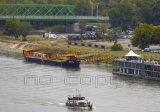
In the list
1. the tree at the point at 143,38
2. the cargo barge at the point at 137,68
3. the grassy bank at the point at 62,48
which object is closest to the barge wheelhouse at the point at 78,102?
the cargo barge at the point at 137,68

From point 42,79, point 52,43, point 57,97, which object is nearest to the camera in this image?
Result: point 57,97

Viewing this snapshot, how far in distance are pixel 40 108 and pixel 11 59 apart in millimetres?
61282

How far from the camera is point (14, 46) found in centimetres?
16562

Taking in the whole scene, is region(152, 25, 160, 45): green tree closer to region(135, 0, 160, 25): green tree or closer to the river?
the river

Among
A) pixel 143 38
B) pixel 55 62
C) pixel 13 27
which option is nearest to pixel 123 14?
pixel 13 27

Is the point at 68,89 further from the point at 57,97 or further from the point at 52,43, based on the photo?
the point at 52,43

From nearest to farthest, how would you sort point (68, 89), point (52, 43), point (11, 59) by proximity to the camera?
1. point (68, 89)
2. point (11, 59)
3. point (52, 43)

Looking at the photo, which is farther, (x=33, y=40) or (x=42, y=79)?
(x=33, y=40)

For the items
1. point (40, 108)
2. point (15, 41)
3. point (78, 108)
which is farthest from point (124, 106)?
point (15, 41)

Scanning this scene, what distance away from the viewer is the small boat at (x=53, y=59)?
396 feet

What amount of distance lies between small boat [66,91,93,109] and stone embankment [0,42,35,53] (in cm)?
8345

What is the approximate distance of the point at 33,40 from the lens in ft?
579

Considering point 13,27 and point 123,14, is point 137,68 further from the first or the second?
point 123,14

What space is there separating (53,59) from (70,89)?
40583 millimetres
